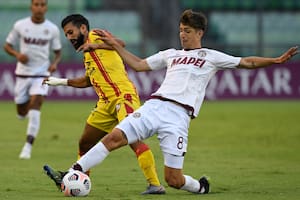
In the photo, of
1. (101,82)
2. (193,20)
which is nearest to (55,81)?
(101,82)

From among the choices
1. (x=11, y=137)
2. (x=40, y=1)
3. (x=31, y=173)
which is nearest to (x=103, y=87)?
(x=31, y=173)

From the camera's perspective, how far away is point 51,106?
2950 centimetres

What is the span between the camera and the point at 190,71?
10555mm

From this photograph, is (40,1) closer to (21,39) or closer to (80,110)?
(21,39)

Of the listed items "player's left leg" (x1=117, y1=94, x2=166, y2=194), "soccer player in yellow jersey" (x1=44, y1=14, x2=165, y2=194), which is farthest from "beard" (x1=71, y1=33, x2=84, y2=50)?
"player's left leg" (x1=117, y1=94, x2=166, y2=194)

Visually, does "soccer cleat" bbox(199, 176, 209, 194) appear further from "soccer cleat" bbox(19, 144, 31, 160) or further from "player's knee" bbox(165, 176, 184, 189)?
"soccer cleat" bbox(19, 144, 31, 160)

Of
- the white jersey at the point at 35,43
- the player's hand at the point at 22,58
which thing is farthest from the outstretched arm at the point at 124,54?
the white jersey at the point at 35,43

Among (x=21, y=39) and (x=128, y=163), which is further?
(x=21, y=39)

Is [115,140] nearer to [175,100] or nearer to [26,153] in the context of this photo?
[175,100]

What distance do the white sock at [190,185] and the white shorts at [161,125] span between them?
380 mm

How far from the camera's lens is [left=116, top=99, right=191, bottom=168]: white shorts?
10234mm

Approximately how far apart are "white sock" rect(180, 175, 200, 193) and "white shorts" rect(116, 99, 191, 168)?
0.38 m

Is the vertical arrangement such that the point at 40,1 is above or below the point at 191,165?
above

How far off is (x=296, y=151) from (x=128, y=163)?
3.54m
